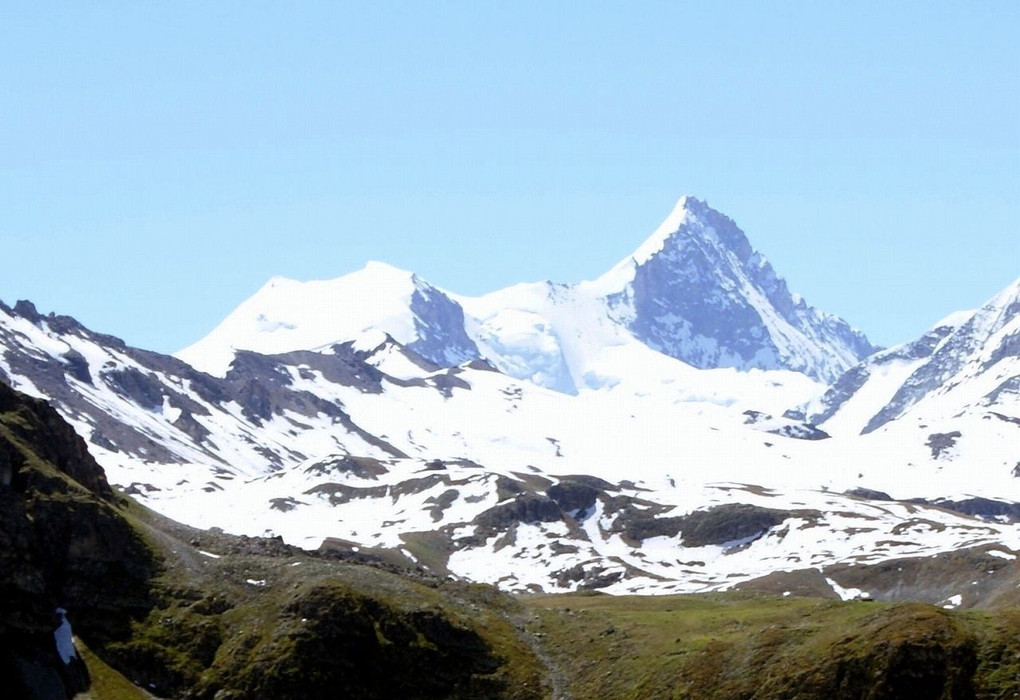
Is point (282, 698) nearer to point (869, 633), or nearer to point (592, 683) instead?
point (592, 683)

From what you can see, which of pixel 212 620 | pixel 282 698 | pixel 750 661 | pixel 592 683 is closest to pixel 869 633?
pixel 750 661

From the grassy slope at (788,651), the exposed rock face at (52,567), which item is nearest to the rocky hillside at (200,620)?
the exposed rock face at (52,567)

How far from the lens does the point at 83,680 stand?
10906 cm

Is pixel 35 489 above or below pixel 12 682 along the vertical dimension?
above

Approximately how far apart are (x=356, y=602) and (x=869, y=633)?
121 feet

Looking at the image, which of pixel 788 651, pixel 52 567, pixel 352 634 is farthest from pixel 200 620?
pixel 788 651

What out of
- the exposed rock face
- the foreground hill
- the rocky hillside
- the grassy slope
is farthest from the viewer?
the rocky hillside

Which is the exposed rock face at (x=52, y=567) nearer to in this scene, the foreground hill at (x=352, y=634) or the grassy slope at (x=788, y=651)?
the foreground hill at (x=352, y=634)

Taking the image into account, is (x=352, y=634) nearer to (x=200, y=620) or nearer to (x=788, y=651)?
(x=200, y=620)

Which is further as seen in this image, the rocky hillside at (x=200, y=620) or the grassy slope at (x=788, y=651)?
the rocky hillside at (x=200, y=620)

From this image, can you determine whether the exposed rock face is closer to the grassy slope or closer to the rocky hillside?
the rocky hillside

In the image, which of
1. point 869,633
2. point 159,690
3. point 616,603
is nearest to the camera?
point 869,633

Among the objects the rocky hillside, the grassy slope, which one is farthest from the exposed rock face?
the grassy slope

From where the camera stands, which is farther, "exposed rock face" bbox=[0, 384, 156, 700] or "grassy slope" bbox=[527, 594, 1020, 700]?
"exposed rock face" bbox=[0, 384, 156, 700]
